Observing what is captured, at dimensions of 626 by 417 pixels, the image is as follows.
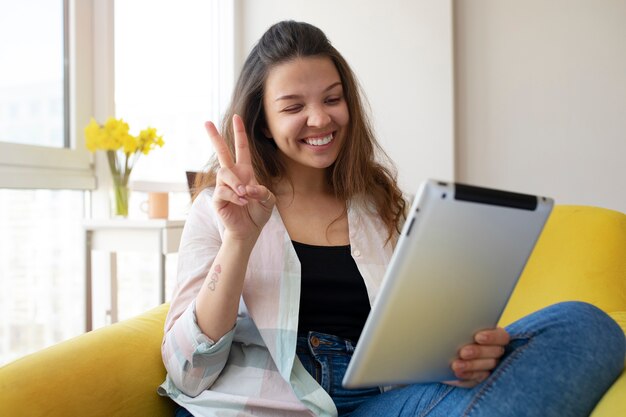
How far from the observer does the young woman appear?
2.53 ft

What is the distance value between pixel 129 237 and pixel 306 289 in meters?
1.01

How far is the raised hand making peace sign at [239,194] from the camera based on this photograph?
883 millimetres

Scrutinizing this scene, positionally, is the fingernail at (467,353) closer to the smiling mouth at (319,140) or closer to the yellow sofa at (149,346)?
the yellow sofa at (149,346)

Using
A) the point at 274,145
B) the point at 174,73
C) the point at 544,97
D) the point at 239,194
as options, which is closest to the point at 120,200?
the point at 274,145

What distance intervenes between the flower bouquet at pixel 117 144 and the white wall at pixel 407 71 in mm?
1445

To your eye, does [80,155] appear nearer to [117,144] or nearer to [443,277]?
[117,144]

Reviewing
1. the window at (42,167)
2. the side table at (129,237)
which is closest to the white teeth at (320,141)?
the side table at (129,237)

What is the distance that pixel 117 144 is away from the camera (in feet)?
6.24

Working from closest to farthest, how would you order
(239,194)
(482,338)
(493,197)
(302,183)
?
(493,197)
(482,338)
(239,194)
(302,183)

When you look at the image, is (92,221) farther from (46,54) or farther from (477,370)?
(477,370)

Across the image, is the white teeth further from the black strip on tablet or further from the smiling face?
the black strip on tablet

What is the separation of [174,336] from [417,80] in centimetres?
239

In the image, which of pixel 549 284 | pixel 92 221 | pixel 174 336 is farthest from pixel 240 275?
pixel 92 221

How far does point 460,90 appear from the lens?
3137 mm
